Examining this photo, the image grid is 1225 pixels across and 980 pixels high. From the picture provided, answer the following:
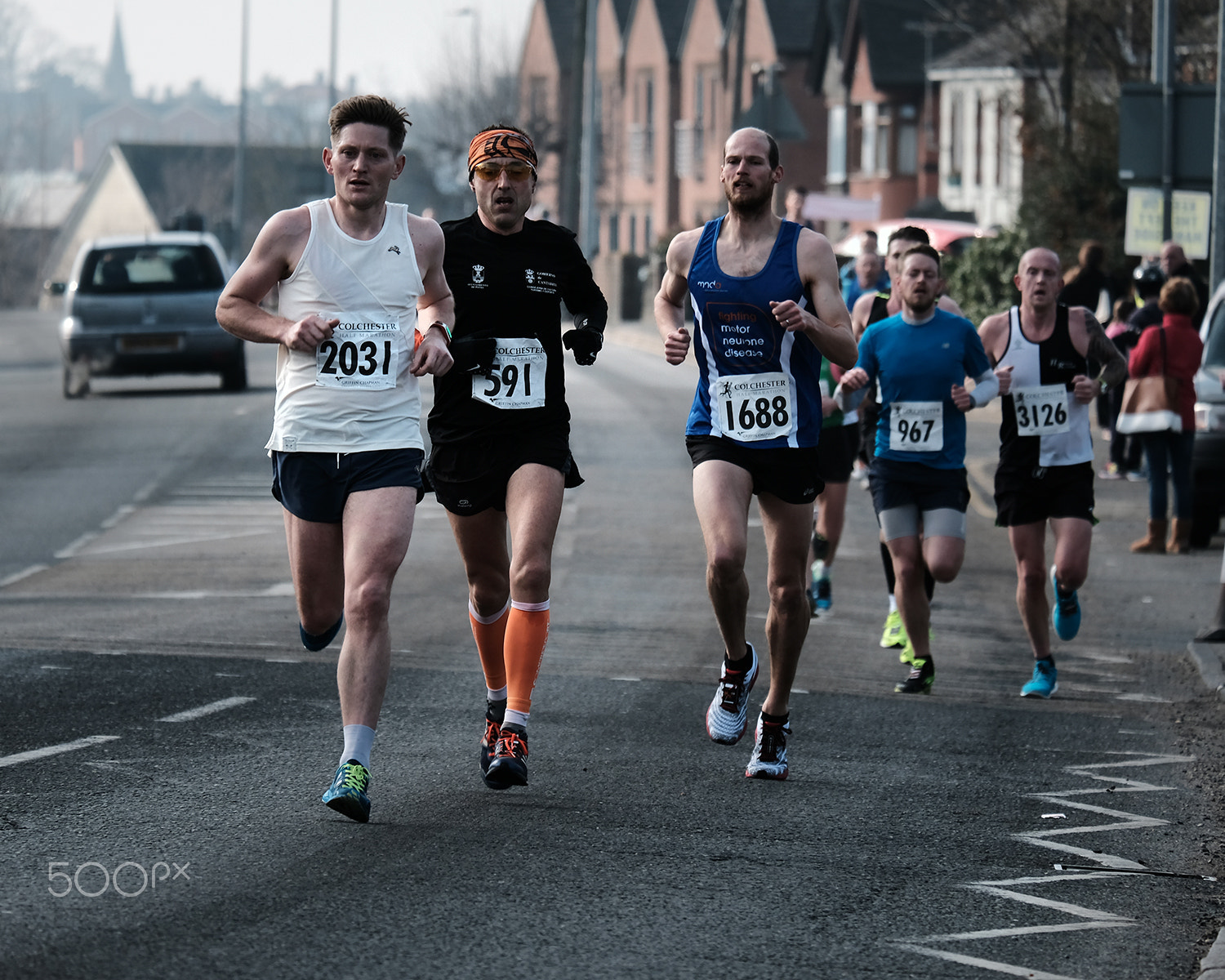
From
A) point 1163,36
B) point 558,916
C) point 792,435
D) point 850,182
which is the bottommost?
point 558,916

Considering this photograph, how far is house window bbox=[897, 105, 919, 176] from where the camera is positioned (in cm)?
6266

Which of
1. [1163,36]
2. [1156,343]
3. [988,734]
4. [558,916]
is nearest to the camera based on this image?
[558,916]

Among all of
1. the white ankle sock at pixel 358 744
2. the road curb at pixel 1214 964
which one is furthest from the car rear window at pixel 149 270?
the road curb at pixel 1214 964

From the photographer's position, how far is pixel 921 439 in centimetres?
966

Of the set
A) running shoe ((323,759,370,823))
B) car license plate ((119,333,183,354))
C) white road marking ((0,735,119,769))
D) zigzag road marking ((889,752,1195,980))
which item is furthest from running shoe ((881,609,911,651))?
car license plate ((119,333,183,354))

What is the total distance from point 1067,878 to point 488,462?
2.35 meters

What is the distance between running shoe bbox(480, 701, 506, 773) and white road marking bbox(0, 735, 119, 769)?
1.41 metres

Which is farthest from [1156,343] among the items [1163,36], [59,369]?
[59,369]

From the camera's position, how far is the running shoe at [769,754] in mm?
7414

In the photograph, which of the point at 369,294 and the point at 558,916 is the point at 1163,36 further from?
the point at 558,916

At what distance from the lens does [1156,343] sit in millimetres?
15742

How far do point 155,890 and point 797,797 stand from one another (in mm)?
2346

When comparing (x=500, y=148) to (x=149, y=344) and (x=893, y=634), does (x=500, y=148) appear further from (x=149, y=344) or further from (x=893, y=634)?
(x=149, y=344)

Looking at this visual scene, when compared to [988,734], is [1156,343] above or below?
above
